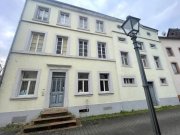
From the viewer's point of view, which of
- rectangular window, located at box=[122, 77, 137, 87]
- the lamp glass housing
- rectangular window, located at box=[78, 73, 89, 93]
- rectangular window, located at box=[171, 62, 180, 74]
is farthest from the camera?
rectangular window, located at box=[171, 62, 180, 74]

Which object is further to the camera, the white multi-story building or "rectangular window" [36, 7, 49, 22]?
"rectangular window" [36, 7, 49, 22]

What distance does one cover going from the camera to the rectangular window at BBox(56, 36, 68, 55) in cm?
990

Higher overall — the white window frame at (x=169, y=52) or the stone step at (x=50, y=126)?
the white window frame at (x=169, y=52)

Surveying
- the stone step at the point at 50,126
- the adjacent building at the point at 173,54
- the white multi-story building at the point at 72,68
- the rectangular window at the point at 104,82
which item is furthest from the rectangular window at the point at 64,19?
the adjacent building at the point at 173,54

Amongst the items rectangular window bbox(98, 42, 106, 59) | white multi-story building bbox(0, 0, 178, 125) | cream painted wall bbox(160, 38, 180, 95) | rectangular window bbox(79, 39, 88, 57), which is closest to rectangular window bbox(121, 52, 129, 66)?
white multi-story building bbox(0, 0, 178, 125)

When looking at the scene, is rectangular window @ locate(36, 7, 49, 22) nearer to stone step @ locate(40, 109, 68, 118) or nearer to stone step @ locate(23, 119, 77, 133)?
stone step @ locate(40, 109, 68, 118)

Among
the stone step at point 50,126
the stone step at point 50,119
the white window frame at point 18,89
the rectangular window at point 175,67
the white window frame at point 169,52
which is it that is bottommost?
the stone step at point 50,126

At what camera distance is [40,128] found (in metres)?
6.06

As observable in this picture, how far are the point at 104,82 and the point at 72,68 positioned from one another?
3.41 m

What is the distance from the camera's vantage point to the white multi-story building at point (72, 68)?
7680 millimetres

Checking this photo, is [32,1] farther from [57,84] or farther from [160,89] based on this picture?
[160,89]

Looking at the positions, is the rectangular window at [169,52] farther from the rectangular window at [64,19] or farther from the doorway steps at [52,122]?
the doorway steps at [52,122]

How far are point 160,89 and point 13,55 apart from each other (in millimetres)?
15036

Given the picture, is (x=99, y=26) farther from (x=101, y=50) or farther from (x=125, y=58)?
(x=125, y=58)
